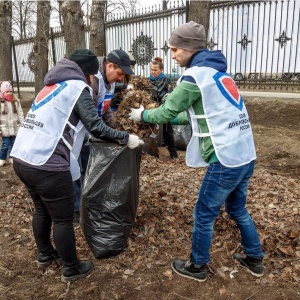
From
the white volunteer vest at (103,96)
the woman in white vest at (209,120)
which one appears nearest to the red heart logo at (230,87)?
the woman in white vest at (209,120)

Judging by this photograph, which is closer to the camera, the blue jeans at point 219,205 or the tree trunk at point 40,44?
the blue jeans at point 219,205

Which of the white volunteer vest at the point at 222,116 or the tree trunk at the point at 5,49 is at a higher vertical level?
the tree trunk at the point at 5,49

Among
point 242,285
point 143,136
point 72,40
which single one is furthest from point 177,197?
point 72,40

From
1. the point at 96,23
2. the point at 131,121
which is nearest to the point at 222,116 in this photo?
the point at 131,121

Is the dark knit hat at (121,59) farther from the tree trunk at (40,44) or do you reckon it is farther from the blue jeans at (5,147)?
the tree trunk at (40,44)

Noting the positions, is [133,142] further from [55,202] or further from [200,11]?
[200,11]

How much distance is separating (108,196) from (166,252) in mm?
749

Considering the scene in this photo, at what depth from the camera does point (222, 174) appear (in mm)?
2389

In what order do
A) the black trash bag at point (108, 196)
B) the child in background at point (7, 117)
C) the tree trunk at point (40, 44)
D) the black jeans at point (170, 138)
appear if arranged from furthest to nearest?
1. the tree trunk at point (40, 44)
2. the black jeans at point (170, 138)
3. the child in background at point (7, 117)
4. the black trash bag at point (108, 196)

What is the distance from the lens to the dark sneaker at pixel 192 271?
266cm

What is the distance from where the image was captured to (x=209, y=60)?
2.36 m

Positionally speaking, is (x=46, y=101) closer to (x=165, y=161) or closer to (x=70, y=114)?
(x=70, y=114)

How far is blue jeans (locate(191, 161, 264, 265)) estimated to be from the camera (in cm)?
241

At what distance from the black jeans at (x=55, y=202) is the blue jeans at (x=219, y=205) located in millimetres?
919
